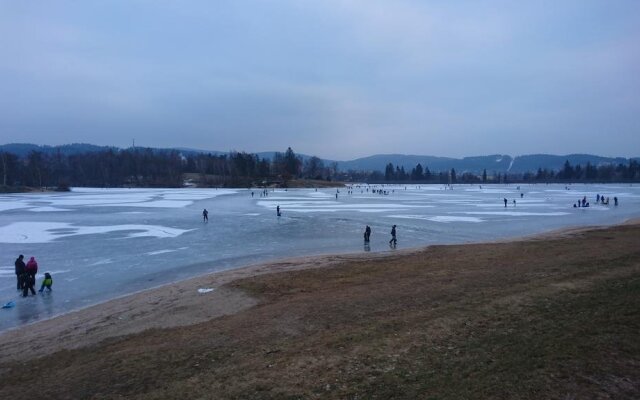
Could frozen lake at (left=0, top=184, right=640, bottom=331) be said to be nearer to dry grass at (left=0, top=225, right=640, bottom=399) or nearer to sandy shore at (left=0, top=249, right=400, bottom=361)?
sandy shore at (left=0, top=249, right=400, bottom=361)

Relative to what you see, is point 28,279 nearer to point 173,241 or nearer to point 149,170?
point 173,241

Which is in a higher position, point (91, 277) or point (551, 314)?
point (551, 314)

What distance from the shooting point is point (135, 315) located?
37.0 ft

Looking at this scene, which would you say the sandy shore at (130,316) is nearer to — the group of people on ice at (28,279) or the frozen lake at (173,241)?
the frozen lake at (173,241)

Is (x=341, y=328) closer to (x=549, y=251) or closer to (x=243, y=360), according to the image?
(x=243, y=360)

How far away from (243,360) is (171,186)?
134m

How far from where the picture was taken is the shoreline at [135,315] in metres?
9.66

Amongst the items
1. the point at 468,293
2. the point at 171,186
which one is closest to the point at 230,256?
the point at 468,293

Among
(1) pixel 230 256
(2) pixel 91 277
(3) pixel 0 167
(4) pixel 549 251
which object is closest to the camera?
(2) pixel 91 277

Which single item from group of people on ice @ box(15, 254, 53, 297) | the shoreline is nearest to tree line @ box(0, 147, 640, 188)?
group of people on ice @ box(15, 254, 53, 297)

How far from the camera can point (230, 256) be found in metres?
19.9

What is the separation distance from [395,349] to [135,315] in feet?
23.9

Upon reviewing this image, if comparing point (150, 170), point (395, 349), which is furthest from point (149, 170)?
point (395, 349)


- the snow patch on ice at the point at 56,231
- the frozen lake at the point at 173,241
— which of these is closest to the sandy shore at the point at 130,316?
the frozen lake at the point at 173,241
